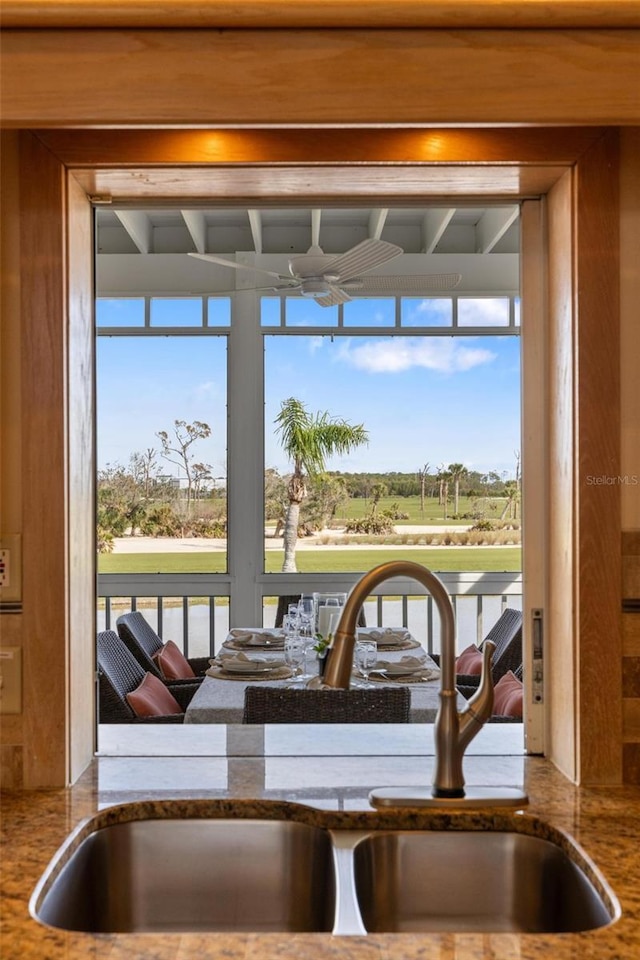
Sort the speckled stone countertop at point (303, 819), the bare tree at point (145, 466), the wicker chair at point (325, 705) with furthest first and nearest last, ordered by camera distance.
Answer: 1. the bare tree at point (145, 466)
2. the wicker chair at point (325, 705)
3. the speckled stone countertop at point (303, 819)

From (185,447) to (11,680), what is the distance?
456 cm

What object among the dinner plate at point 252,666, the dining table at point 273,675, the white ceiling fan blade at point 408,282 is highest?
the white ceiling fan blade at point 408,282

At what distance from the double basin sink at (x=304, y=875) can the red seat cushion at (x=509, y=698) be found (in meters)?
1.74

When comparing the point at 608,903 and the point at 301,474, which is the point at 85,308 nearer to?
the point at 608,903

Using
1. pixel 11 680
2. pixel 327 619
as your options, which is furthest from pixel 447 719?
pixel 327 619

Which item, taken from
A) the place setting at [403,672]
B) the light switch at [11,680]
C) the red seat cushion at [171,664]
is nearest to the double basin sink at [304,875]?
the light switch at [11,680]

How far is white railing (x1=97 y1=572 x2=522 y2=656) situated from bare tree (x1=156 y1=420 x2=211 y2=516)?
0.60 m

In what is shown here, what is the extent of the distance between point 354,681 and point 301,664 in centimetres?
29

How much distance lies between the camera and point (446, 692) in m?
1.43

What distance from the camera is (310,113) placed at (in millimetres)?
1214

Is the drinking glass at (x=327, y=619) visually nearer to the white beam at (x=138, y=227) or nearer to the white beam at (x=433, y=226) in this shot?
the white beam at (x=433, y=226)

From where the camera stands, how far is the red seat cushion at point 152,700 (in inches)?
130

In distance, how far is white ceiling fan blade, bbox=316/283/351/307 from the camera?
435 cm

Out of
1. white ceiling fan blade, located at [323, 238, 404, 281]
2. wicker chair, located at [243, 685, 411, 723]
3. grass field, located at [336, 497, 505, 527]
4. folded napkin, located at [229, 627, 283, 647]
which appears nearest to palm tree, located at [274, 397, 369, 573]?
grass field, located at [336, 497, 505, 527]
